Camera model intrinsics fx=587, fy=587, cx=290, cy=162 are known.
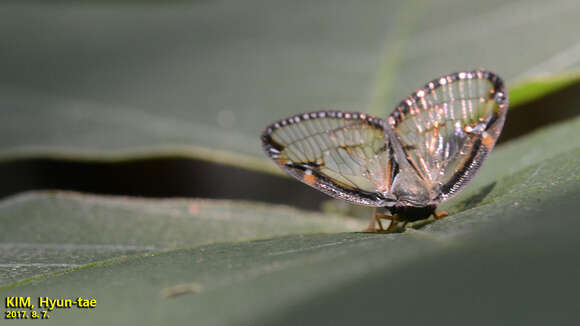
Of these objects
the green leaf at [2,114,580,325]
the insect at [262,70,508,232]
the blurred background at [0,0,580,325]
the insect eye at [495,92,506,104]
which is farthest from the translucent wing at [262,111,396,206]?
the green leaf at [2,114,580,325]

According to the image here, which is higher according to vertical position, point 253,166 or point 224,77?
point 224,77

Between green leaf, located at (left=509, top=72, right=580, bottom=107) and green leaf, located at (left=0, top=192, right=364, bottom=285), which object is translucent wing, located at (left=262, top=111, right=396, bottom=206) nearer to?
green leaf, located at (left=0, top=192, right=364, bottom=285)

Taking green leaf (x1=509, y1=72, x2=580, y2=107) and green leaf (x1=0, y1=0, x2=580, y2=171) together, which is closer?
green leaf (x1=509, y1=72, x2=580, y2=107)

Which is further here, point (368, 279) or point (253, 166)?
point (253, 166)

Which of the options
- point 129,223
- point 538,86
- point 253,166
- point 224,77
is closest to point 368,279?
point 129,223

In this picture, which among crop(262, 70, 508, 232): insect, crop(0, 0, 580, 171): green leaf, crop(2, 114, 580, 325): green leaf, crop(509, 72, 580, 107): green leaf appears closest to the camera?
crop(2, 114, 580, 325): green leaf

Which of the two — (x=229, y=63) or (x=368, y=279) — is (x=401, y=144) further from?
(x=229, y=63)

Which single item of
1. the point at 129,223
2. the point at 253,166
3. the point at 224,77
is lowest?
the point at 129,223

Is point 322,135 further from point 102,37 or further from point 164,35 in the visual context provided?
point 102,37

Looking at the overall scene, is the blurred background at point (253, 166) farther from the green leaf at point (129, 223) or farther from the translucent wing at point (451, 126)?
the translucent wing at point (451, 126)
